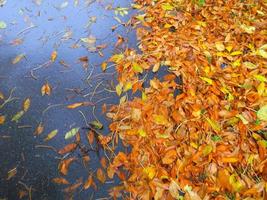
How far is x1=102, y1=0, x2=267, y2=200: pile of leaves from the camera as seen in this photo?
2.32 m

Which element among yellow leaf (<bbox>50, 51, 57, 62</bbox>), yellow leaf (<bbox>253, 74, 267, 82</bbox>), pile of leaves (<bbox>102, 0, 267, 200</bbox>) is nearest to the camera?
pile of leaves (<bbox>102, 0, 267, 200</bbox>)

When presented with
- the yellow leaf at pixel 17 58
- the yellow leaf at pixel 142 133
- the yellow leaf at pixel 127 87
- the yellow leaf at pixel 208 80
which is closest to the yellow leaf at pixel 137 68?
the yellow leaf at pixel 127 87

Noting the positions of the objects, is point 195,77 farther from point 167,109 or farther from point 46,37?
point 46,37

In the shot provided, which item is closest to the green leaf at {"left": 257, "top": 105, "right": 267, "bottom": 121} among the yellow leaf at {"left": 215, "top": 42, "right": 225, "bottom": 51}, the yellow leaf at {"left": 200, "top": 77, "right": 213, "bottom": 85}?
the yellow leaf at {"left": 200, "top": 77, "right": 213, "bottom": 85}

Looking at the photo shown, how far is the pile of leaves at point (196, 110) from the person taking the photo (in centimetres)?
232

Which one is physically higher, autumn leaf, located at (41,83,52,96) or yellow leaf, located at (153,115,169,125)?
autumn leaf, located at (41,83,52,96)

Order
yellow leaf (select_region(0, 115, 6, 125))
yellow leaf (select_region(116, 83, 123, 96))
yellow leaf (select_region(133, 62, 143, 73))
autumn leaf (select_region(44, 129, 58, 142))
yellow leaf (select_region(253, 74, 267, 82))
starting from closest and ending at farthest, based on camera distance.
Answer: autumn leaf (select_region(44, 129, 58, 142))
yellow leaf (select_region(0, 115, 6, 125))
yellow leaf (select_region(253, 74, 267, 82))
yellow leaf (select_region(116, 83, 123, 96))
yellow leaf (select_region(133, 62, 143, 73))

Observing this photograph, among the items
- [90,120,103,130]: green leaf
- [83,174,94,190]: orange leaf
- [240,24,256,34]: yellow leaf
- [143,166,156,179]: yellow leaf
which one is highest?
[240,24,256,34]: yellow leaf

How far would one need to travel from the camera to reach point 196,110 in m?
2.70

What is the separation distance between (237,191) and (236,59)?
4.97ft

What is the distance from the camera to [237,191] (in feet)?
7.26

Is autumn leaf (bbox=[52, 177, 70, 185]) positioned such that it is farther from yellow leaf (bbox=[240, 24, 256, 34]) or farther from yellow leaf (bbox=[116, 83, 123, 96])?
yellow leaf (bbox=[240, 24, 256, 34])

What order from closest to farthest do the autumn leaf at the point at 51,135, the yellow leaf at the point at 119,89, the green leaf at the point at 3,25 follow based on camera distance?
the autumn leaf at the point at 51,135, the yellow leaf at the point at 119,89, the green leaf at the point at 3,25

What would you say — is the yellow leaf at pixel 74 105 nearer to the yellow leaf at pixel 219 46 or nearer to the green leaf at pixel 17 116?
the green leaf at pixel 17 116
